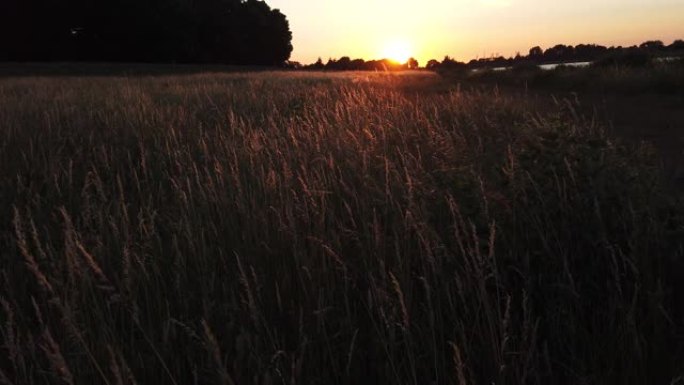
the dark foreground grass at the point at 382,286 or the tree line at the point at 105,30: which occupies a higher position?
the tree line at the point at 105,30

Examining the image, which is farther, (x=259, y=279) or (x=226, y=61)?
(x=226, y=61)

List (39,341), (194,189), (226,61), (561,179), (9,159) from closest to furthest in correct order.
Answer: (39,341)
(561,179)
(194,189)
(9,159)
(226,61)

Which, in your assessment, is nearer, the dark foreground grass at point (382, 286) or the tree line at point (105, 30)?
the dark foreground grass at point (382, 286)

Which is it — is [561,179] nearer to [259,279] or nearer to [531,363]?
[531,363]

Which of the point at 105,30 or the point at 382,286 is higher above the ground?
the point at 105,30

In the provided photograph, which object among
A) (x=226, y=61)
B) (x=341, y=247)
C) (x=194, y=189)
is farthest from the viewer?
(x=226, y=61)

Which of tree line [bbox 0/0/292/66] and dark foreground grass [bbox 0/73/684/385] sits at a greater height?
tree line [bbox 0/0/292/66]

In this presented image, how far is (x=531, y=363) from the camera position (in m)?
1.61

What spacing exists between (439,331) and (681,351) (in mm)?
769

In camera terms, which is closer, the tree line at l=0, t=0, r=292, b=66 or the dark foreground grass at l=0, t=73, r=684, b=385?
the dark foreground grass at l=0, t=73, r=684, b=385

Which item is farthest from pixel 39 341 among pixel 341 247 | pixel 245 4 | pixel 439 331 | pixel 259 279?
pixel 245 4

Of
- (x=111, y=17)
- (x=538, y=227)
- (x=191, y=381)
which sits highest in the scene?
(x=111, y=17)

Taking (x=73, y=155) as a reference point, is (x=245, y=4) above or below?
above

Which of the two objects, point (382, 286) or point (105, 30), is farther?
point (105, 30)
